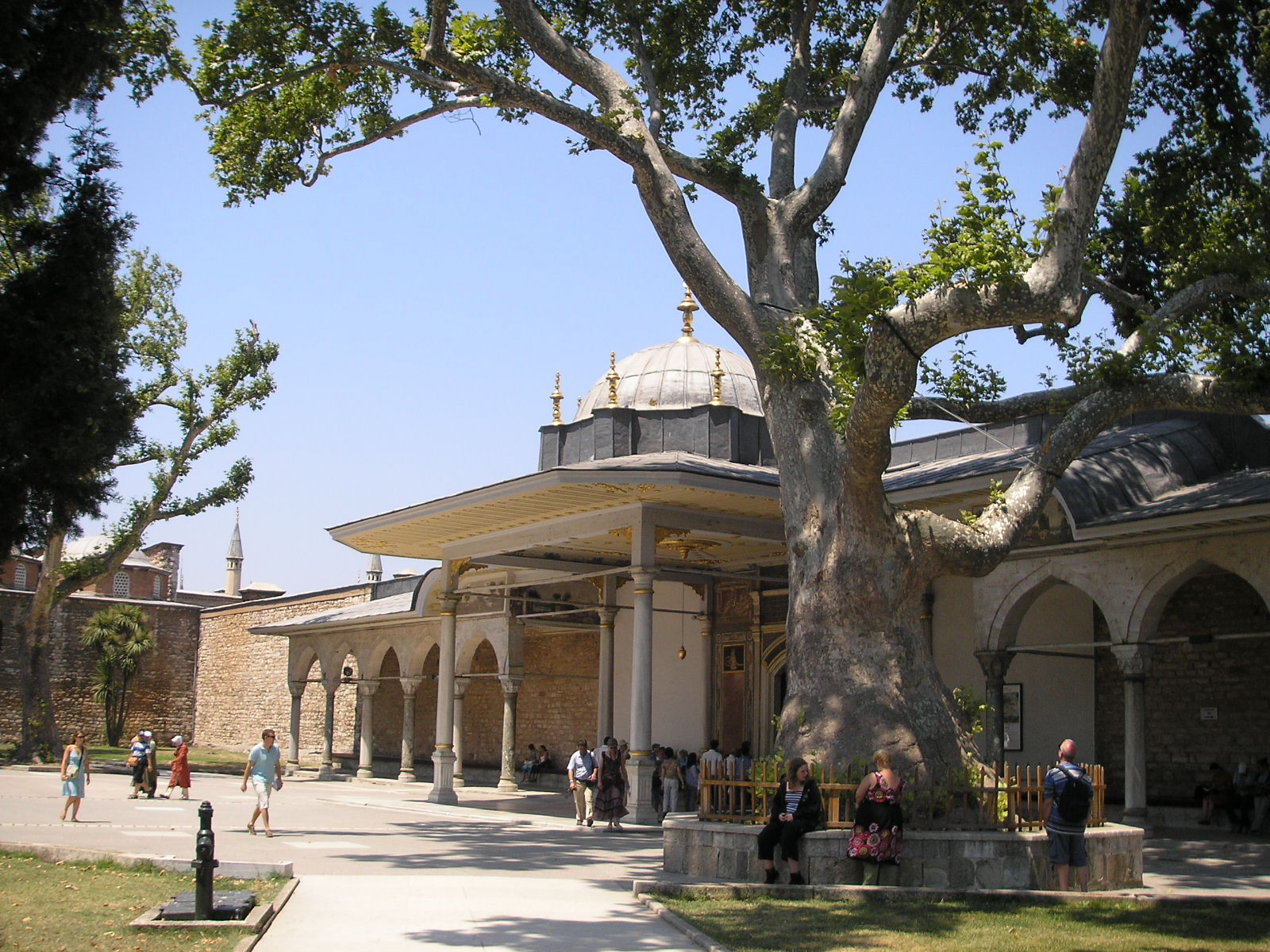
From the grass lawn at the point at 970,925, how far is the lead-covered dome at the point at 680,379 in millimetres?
15133

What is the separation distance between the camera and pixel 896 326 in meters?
9.28

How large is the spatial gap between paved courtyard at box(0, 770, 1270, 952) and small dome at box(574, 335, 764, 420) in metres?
7.62

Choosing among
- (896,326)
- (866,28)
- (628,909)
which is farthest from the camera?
(866,28)

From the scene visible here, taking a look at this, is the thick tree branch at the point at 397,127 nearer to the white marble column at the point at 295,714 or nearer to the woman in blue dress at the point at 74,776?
the woman in blue dress at the point at 74,776

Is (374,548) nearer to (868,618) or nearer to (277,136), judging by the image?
(277,136)

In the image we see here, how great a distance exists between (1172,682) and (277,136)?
1213 cm

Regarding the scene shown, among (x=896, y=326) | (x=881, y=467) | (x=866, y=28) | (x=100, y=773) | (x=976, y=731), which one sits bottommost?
(x=100, y=773)

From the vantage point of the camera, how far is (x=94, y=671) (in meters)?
40.0

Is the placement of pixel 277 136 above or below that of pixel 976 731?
above

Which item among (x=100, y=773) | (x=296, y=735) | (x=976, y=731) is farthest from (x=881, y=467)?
(x=296, y=735)

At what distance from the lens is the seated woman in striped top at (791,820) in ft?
30.6

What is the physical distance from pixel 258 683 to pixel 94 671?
5882 mm

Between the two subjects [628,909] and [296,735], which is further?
[296,735]

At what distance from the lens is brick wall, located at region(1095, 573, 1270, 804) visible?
15.1 m
